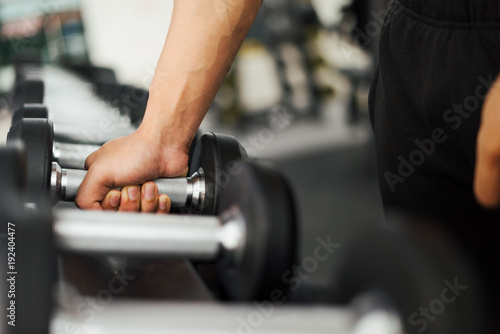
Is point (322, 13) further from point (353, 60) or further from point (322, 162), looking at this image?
point (322, 162)

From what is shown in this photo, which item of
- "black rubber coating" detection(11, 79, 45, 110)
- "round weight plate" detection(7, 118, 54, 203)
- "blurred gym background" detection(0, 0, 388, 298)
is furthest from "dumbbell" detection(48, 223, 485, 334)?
"blurred gym background" detection(0, 0, 388, 298)

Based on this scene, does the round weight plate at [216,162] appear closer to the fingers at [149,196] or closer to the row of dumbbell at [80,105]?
the fingers at [149,196]

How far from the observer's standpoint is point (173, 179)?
857mm

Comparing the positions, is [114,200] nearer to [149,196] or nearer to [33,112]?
[149,196]

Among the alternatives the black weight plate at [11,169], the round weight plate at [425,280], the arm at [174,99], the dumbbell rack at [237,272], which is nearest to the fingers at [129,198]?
the arm at [174,99]

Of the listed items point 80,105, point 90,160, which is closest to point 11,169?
point 90,160

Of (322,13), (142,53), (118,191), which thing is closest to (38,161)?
(118,191)

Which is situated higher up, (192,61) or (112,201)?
(192,61)

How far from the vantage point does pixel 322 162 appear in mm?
3953

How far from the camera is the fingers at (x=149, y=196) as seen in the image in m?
0.82

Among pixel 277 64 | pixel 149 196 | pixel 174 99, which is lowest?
pixel 277 64

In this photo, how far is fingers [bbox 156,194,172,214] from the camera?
0.83 meters

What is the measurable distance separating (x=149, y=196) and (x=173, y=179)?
4 centimetres

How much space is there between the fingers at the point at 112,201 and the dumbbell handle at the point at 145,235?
29cm
